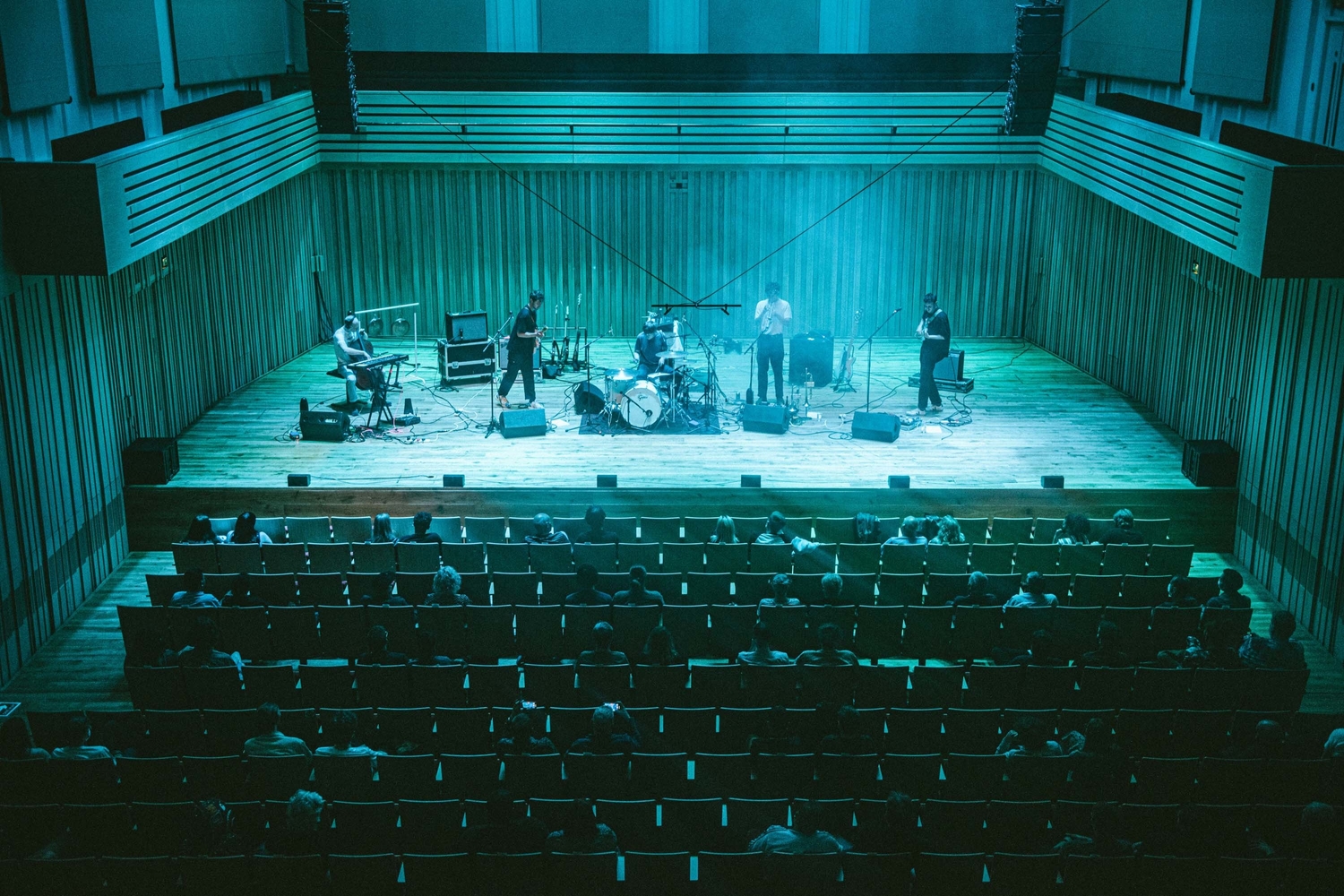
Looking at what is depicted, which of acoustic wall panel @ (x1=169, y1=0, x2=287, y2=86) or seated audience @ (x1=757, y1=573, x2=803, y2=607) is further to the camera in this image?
acoustic wall panel @ (x1=169, y1=0, x2=287, y2=86)

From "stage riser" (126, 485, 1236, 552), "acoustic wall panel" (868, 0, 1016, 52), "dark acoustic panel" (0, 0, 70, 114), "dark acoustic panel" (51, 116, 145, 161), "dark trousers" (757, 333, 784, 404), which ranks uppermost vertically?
"acoustic wall panel" (868, 0, 1016, 52)

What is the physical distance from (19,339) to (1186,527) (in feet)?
32.2

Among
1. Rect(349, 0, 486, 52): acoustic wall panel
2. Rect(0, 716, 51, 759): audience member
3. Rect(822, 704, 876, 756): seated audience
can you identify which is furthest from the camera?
Rect(349, 0, 486, 52): acoustic wall panel

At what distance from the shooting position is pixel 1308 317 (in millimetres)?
9773

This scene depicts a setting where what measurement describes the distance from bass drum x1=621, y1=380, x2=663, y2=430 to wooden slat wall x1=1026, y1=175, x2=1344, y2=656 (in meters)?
5.50

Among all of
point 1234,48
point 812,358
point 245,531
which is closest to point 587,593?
point 245,531

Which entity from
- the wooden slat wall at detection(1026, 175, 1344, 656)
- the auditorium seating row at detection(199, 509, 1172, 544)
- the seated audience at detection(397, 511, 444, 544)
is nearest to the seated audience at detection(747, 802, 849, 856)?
the auditorium seating row at detection(199, 509, 1172, 544)

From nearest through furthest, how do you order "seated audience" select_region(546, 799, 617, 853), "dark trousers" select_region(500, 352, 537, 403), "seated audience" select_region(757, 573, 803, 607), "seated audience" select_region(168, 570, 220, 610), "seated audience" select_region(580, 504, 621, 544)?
"seated audience" select_region(546, 799, 617, 853), "seated audience" select_region(757, 573, 803, 607), "seated audience" select_region(168, 570, 220, 610), "seated audience" select_region(580, 504, 621, 544), "dark trousers" select_region(500, 352, 537, 403)

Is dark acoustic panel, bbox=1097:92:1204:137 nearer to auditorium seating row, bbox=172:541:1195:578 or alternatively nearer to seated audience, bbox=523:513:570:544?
auditorium seating row, bbox=172:541:1195:578

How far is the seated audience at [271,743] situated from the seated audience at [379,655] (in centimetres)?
82

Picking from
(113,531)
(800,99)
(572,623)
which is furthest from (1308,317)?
(113,531)

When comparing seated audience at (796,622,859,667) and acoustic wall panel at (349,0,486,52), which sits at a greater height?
acoustic wall panel at (349,0,486,52)

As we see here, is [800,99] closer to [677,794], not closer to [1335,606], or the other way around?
[1335,606]

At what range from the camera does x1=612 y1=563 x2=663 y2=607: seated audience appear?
314 inches
